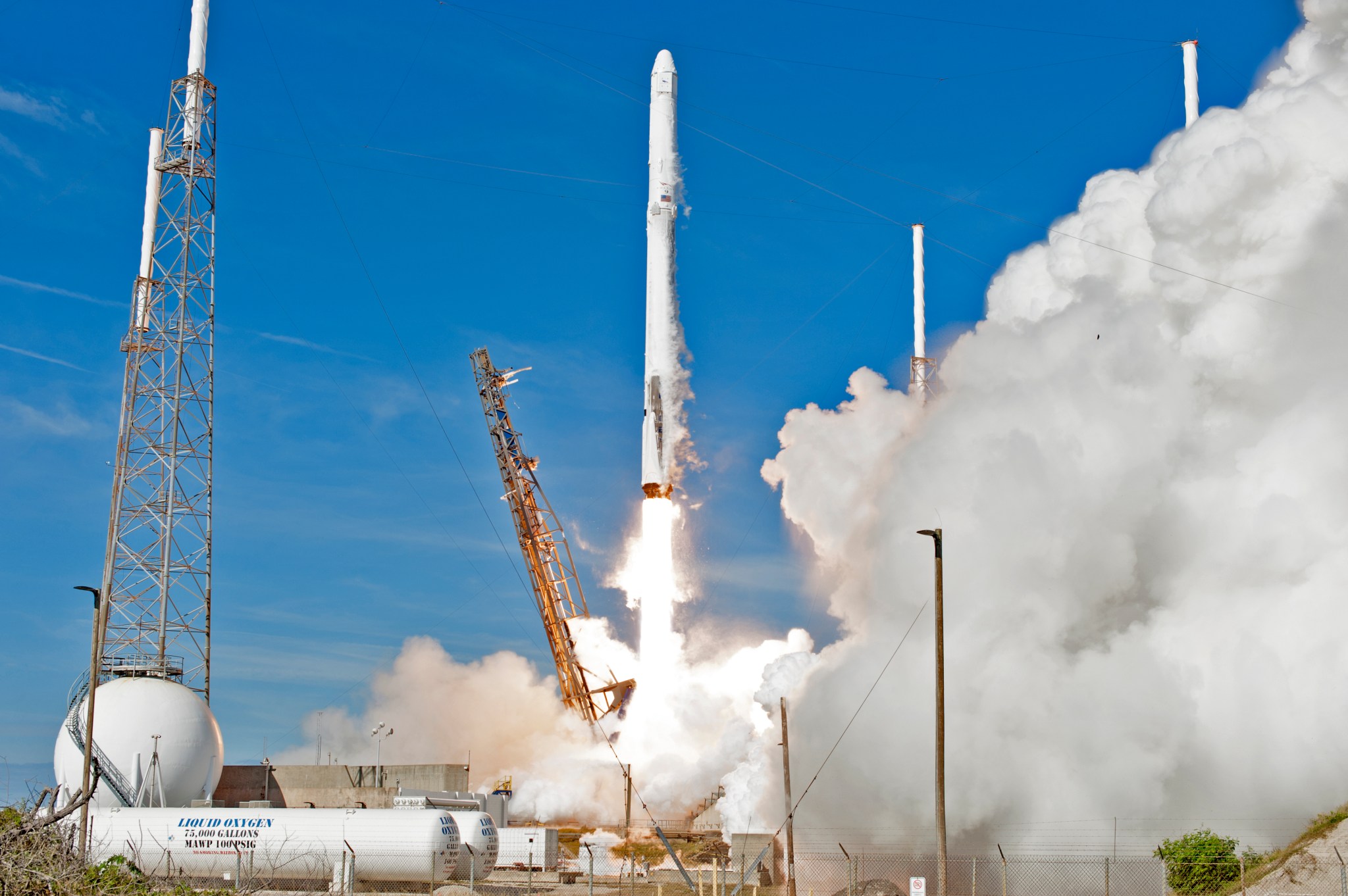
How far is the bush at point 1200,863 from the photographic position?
4166 cm

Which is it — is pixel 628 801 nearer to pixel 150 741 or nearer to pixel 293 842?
pixel 293 842

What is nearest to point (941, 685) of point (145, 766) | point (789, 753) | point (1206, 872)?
point (1206, 872)

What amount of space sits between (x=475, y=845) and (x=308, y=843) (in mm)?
6393

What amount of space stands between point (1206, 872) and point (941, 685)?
16.6m

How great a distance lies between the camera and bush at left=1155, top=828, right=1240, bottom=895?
4166 cm

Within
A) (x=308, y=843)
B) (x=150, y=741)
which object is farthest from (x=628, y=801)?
(x=150, y=741)

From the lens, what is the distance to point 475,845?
169 feet

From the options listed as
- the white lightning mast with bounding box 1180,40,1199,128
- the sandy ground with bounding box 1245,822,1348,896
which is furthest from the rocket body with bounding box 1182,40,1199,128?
the sandy ground with bounding box 1245,822,1348,896

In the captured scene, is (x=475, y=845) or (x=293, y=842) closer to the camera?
(x=293, y=842)

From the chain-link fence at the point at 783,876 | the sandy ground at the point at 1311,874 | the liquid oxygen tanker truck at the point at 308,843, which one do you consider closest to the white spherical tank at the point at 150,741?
the liquid oxygen tanker truck at the point at 308,843

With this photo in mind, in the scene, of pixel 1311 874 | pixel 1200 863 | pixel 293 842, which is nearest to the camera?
pixel 1311 874

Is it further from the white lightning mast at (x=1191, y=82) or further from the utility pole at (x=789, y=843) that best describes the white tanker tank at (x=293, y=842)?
the white lightning mast at (x=1191, y=82)

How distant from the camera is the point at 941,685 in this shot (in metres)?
31.7

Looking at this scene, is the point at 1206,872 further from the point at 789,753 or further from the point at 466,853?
the point at 466,853
